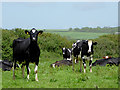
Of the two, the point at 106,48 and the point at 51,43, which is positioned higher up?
the point at 51,43

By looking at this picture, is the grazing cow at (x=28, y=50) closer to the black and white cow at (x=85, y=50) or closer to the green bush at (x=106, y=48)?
the black and white cow at (x=85, y=50)

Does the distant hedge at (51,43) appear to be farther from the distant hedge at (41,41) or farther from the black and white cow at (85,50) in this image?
the black and white cow at (85,50)

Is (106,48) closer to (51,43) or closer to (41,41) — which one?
(51,43)

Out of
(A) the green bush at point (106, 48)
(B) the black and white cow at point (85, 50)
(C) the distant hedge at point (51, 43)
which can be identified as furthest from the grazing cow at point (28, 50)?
(A) the green bush at point (106, 48)

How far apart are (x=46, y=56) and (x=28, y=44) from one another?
19513mm

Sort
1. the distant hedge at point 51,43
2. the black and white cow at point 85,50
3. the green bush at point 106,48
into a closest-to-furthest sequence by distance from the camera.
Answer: the black and white cow at point 85,50, the distant hedge at point 51,43, the green bush at point 106,48

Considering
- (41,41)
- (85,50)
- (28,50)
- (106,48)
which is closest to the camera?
(28,50)

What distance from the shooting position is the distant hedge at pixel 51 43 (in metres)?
28.7

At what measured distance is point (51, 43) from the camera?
3441 centimetres

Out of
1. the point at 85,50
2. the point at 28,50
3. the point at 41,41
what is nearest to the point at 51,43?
the point at 41,41

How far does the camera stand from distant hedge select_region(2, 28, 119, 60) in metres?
28.7

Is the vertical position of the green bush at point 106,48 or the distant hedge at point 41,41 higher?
the distant hedge at point 41,41

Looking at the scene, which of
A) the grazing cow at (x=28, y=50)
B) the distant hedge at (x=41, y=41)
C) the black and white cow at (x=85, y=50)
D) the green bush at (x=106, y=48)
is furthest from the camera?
the green bush at (x=106, y=48)

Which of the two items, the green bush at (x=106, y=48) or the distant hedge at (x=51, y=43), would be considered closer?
the distant hedge at (x=51, y=43)
